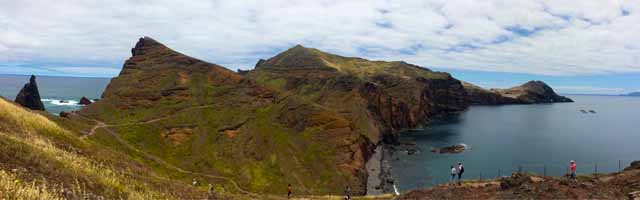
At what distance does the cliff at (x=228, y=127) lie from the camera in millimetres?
99688

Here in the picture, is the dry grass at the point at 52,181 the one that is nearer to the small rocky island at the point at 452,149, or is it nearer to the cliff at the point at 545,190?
the cliff at the point at 545,190

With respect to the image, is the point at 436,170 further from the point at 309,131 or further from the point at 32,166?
the point at 32,166

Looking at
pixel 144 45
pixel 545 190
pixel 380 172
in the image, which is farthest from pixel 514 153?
pixel 144 45

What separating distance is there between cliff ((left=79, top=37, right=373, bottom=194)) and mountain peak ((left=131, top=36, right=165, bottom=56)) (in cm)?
315

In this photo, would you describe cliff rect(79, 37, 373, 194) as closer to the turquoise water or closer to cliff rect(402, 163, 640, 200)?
the turquoise water

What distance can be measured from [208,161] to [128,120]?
28.9m

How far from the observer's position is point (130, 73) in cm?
14138

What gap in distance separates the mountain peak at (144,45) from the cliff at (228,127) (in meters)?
3.15

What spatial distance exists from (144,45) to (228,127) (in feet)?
214

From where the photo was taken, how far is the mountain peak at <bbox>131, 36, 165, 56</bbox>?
6137 inches

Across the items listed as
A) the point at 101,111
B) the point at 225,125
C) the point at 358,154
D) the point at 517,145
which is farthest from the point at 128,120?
the point at 517,145

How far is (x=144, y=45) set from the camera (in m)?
158

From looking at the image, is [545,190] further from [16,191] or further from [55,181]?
[16,191]

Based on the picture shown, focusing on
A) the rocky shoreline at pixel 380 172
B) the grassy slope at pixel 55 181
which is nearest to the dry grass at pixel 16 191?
the grassy slope at pixel 55 181
